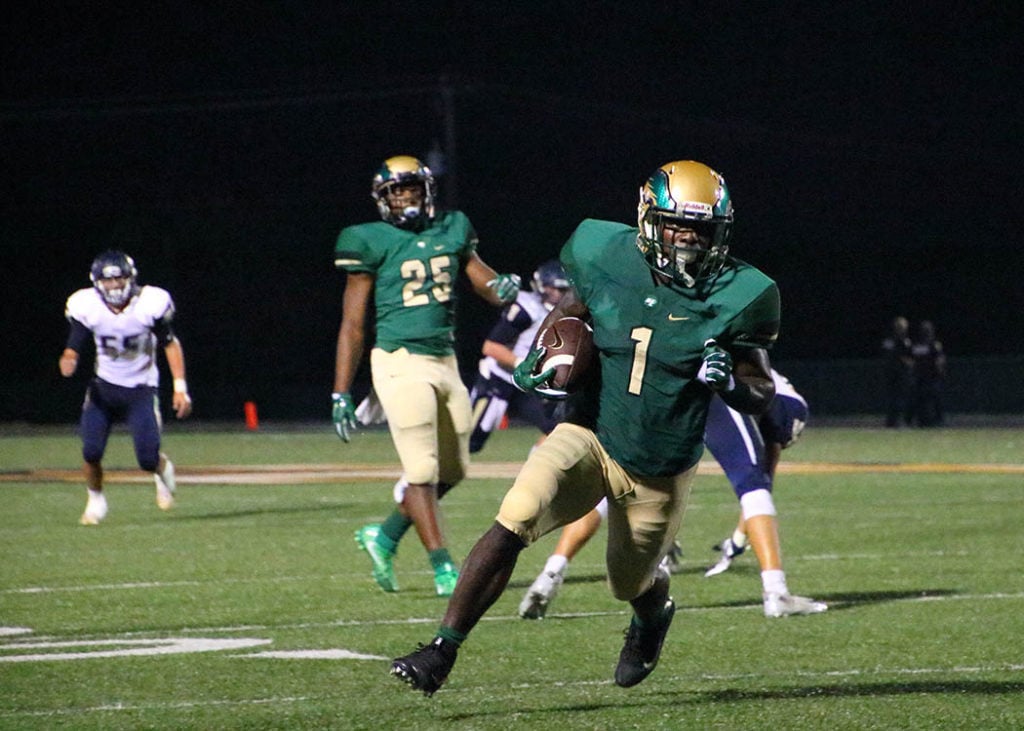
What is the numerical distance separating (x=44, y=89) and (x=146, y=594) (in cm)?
3201

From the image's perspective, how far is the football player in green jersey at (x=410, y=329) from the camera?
8047 mm

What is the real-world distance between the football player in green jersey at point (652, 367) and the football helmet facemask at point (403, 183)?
2873 mm

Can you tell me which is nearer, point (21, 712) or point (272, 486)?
point (21, 712)

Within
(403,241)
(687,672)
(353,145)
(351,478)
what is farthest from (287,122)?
(687,672)

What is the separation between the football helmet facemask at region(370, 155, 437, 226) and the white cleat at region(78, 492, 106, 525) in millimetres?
4581

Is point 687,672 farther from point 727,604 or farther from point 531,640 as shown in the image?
point 727,604

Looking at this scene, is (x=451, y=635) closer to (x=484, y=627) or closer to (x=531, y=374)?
(x=531, y=374)

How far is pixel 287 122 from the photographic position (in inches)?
1593

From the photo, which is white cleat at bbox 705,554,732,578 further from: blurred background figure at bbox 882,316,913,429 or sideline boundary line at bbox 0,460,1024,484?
blurred background figure at bbox 882,316,913,429

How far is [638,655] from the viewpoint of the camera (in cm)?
554

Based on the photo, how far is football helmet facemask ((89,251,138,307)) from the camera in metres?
11.9

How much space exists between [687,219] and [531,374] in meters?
0.60

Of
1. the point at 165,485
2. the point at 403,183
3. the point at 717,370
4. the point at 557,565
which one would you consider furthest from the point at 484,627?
the point at 165,485

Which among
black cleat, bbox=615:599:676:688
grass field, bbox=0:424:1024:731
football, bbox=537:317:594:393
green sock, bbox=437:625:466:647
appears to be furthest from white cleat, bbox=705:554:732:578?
green sock, bbox=437:625:466:647
